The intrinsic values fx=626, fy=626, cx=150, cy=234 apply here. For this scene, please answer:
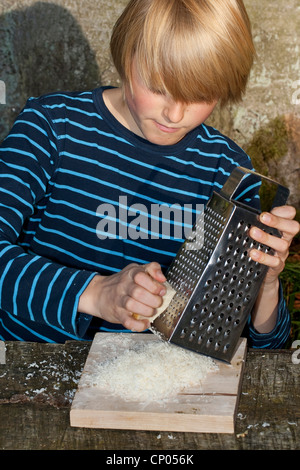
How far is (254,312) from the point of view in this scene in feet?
6.48

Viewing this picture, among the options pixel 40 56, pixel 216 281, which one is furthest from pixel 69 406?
pixel 40 56

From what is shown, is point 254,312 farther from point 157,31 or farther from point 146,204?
point 157,31

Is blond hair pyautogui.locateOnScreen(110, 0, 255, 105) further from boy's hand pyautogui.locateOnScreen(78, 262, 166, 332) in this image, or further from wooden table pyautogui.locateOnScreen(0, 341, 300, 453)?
wooden table pyautogui.locateOnScreen(0, 341, 300, 453)

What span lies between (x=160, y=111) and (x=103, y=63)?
1635 millimetres

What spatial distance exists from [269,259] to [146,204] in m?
0.62

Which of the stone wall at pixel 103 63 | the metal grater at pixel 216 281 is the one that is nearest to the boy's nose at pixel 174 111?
the metal grater at pixel 216 281

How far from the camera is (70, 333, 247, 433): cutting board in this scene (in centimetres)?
141

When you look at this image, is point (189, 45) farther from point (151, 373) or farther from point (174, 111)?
point (151, 373)

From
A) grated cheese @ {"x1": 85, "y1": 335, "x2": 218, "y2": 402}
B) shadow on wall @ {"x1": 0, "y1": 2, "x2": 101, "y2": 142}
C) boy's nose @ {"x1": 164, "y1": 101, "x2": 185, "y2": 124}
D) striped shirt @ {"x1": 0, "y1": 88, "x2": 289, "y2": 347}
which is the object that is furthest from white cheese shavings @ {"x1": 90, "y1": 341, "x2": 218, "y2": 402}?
shadow on wall @ {"x1": 0, "y1": 2, "x2": 101, "y2": 142}

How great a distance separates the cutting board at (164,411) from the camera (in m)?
1.41

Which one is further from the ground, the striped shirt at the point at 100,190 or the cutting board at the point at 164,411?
the striped shirt at the point at 100,190

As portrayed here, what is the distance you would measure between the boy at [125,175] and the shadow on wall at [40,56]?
3.62 feet

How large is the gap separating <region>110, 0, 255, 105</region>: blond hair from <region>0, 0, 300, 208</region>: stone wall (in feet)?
4.89

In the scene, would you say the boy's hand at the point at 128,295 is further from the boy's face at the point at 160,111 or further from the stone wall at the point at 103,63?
the stone wall at the point at 103,63
